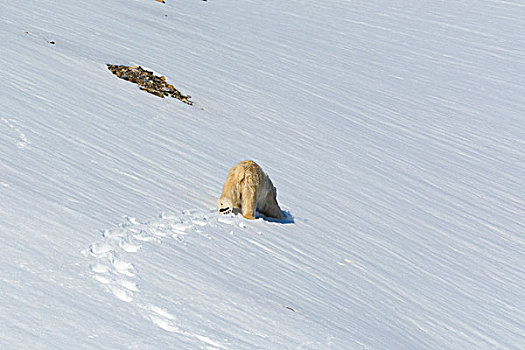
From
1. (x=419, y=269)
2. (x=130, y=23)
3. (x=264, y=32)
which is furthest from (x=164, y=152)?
(x=264, y=32)

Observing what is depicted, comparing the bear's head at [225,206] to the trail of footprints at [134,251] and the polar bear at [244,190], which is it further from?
the trail of footprints at [134,251]

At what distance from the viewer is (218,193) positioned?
799 cm

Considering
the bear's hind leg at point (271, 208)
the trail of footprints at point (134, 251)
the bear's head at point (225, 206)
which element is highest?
the bear's hind leg at point (271, 208)

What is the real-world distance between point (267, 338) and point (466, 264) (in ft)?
21.0

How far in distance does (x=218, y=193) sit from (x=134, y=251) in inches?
120

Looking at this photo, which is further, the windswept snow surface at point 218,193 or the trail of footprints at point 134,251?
the windswept snow surface at point 218,193

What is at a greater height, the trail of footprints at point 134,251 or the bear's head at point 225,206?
the bear's head at point 225,206

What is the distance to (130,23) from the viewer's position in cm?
1970

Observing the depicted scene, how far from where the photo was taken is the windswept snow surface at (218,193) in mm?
4234

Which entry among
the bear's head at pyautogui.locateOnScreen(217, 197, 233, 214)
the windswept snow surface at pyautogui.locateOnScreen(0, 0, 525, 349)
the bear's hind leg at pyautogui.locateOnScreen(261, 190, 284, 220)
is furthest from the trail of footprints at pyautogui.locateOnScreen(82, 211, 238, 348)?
the bear's hind leg at pyautogui.locateOnScreen(261, 190, 284, 220)

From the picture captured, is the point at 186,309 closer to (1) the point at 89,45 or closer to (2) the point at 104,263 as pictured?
(2) the point at 104,263

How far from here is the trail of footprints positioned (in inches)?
159

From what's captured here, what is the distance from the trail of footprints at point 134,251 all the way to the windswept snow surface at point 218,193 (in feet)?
0.07

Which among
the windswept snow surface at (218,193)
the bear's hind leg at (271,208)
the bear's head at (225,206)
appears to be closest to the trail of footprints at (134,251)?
the windswept snow surface at (218,193)
